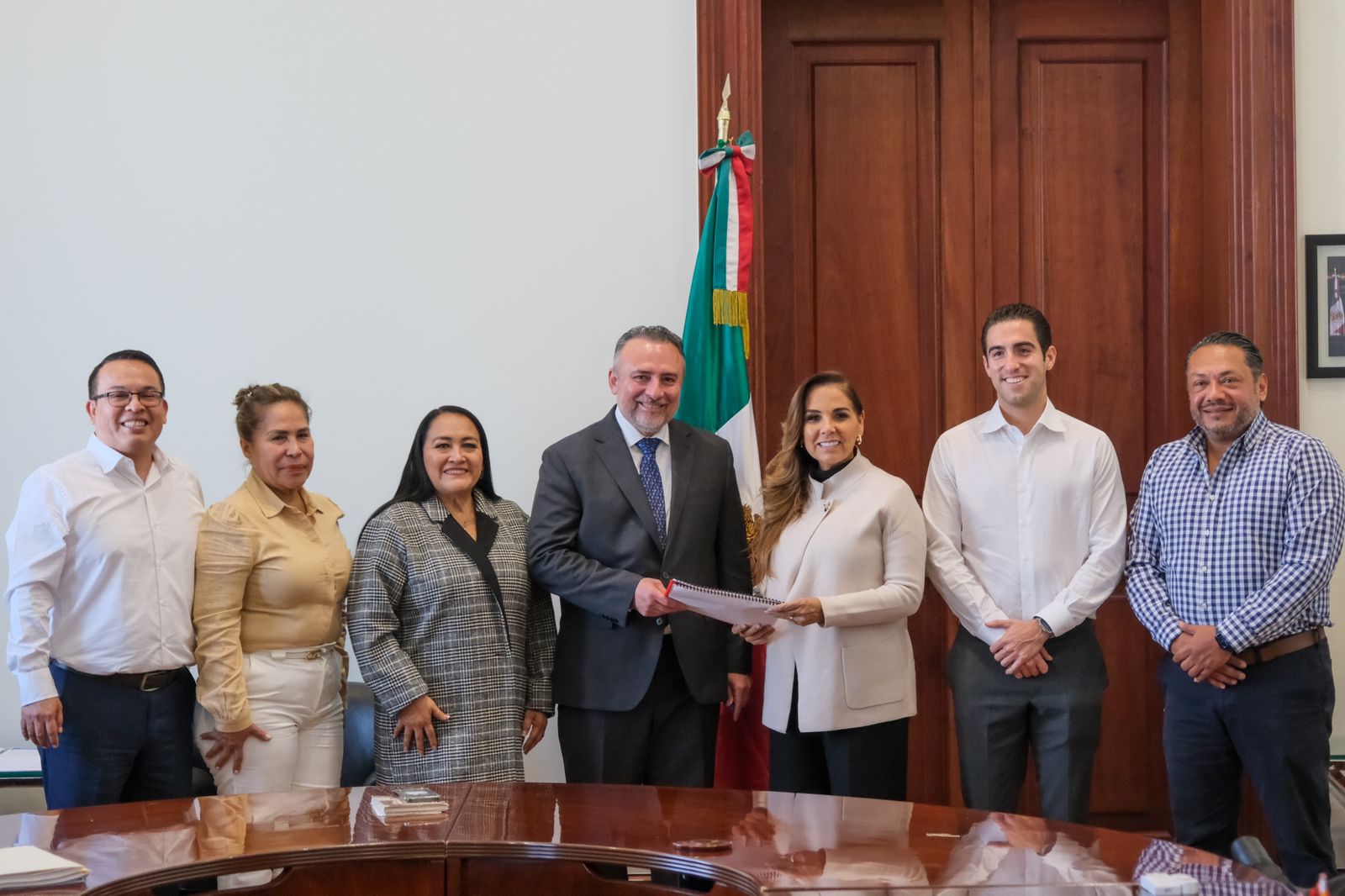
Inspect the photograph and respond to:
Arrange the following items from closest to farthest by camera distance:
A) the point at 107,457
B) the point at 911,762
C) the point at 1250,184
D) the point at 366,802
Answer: the point at 366,802 → the point at 107,457 → the point at 1250,184 → the point at 911,762

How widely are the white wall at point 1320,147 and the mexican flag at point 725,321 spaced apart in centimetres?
178

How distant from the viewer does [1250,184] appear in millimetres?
4109

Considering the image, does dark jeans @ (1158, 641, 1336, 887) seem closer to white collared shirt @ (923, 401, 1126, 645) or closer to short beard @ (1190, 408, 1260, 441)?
white collared shirt @ (923, 401, 1126, 645)

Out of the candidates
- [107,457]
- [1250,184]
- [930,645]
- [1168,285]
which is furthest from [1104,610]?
[107,457]

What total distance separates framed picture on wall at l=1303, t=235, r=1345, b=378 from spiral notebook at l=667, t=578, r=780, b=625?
84.9 inches

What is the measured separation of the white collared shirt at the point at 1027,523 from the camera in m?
3.34

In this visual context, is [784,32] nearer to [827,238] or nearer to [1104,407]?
[827,238]

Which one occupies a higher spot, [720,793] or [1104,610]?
[1104,610]

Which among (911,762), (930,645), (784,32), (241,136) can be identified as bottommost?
(911,762)

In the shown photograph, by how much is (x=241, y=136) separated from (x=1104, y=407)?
3021 mm

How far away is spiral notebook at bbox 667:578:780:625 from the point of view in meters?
2.95

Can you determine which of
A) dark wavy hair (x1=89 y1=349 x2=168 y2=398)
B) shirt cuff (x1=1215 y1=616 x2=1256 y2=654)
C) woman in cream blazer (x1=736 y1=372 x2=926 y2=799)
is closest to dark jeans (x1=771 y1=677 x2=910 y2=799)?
woman in cream blazer (x1=736 y1=372 x2=926 y2=799)

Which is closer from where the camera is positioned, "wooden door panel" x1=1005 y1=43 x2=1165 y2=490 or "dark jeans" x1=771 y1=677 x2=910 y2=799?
"dark jeans" x1=771 y1=677 x2=910 y2=799

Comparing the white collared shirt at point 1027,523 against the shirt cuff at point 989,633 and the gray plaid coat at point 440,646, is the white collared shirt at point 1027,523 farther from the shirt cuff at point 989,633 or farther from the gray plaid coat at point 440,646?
the gray plaid coat at point 440,646
